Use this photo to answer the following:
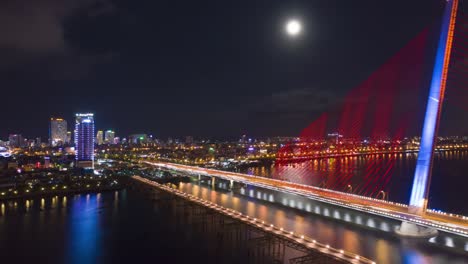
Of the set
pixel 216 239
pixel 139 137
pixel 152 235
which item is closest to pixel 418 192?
pixel 216 239

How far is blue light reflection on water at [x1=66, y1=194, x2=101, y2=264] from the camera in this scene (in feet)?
21.8

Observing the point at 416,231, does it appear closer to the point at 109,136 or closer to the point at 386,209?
the point at 386,209

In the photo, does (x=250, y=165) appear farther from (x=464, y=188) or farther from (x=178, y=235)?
(x=178, y=235)

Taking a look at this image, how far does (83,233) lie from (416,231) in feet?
Answer: 20.5

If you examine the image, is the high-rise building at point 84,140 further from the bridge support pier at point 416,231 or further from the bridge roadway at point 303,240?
the bridge support pier at point 416,231

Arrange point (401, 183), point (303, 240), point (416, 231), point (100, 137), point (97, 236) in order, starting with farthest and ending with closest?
point (100, 137), point (401, 183), point (97, 236), point (416, 231), point (303, 240)

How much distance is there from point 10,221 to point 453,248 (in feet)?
29.4

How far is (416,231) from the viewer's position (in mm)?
6473

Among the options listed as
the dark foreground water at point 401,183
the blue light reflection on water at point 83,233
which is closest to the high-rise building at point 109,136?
the dark foreground water at point 401,183

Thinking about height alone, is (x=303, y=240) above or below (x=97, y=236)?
above

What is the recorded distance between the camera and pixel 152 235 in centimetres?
779

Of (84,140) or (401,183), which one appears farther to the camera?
(84,140)

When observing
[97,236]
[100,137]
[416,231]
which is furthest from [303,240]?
[100,137]

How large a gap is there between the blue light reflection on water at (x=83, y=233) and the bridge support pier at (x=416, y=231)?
17.0 feet
